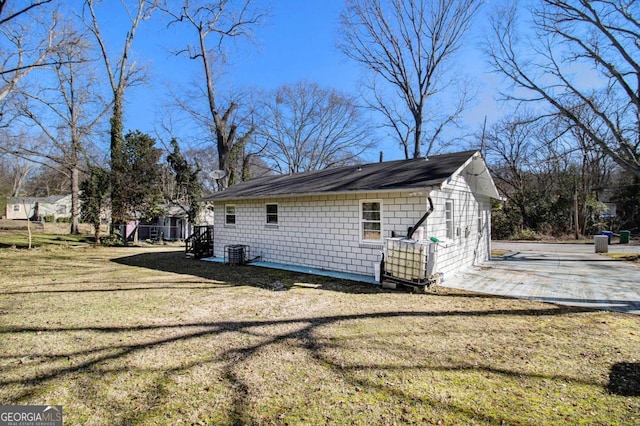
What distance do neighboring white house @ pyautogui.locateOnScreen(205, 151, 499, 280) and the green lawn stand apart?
83.7 inches

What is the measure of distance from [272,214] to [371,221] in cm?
399

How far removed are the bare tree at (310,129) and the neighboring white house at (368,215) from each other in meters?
16.2

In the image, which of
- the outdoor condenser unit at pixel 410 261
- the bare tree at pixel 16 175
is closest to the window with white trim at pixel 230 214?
the outdoor condenser unit at pixel 410 261

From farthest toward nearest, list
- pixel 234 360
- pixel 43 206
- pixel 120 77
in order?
pixel 43 206 → pixel 120 77 → pixel 234 360

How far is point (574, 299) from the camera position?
245 inches

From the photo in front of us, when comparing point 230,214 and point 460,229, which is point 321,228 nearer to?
point 460,229

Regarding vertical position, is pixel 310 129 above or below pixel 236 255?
above

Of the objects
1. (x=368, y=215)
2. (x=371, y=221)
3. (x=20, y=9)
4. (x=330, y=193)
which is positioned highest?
(x=20, y=9)

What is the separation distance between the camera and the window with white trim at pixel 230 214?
12.4 metres

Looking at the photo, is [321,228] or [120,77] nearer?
[321,228]

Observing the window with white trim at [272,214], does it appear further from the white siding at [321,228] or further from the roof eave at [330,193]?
the roof eave at [330,193]

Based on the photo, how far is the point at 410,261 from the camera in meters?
6.93

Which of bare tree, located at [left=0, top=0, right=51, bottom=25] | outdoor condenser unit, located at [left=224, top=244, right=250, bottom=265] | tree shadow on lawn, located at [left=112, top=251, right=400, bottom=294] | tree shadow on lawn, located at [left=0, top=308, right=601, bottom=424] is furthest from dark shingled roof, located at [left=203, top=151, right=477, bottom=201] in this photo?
bare tree, located at [left=0, top=0, right=51, bottom=25]

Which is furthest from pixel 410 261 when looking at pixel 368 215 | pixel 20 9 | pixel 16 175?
pixel 16 175
